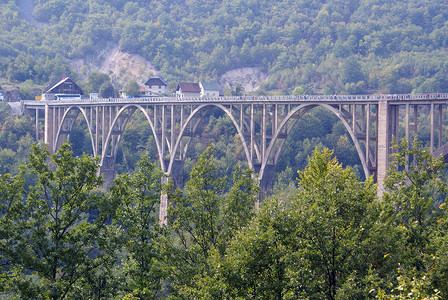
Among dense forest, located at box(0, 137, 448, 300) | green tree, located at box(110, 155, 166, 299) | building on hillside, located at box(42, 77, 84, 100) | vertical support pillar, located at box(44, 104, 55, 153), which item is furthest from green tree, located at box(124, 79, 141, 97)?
green tree, located at box(110, 155, 166, 299)

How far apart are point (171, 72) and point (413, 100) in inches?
4866

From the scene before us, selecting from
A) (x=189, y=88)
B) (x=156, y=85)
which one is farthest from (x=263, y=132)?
(x=156, y=85)

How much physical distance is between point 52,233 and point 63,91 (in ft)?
281

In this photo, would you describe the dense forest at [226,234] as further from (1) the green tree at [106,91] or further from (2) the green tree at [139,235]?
(1) the green tree at [106,91]

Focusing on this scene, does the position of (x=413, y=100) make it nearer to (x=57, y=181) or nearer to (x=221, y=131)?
(x=57, y=181)

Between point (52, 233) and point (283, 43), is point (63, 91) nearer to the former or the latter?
point (52, 233)

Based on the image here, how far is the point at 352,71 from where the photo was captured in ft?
508

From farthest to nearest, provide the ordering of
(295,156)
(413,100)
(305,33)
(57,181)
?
(305,33), (295,156), (413,100), (57,181)

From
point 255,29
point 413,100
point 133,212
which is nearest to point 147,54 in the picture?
point 255,29

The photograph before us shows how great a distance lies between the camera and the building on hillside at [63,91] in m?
112

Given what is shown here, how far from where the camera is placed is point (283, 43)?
185750mm

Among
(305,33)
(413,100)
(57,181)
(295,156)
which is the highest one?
(305,33)

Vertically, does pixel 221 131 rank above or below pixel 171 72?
below

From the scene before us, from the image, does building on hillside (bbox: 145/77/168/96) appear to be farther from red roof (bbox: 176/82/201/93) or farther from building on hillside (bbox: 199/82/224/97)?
building on hillside (bbox: 199/82/224/97)
